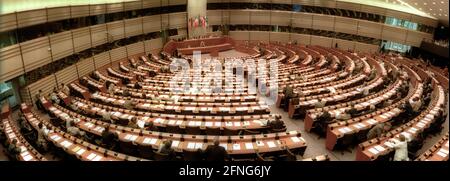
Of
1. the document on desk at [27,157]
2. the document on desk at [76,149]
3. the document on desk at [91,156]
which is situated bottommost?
the document on desk at [27,157]

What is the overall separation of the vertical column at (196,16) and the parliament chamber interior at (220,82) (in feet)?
0.39

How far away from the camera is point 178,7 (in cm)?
3012

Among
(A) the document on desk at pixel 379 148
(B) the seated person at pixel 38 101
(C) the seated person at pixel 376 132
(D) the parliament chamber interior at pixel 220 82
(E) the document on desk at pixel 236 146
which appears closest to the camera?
(A) the document on desk at pixel 379 148

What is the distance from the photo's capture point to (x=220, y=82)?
690 inches

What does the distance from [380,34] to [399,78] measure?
1260 centimetres

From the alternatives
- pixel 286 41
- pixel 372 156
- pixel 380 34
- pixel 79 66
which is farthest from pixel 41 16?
pixel 380 34

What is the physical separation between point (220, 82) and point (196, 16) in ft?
52.0

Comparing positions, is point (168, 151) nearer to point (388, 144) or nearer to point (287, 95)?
point (388, 144)

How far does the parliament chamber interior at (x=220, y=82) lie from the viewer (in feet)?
32.5

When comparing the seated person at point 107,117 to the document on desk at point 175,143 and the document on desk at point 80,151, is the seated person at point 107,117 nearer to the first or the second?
the document on desk at point 80,151

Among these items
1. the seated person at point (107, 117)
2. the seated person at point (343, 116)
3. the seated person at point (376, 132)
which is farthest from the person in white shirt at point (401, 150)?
the seated person at point (107, 117)

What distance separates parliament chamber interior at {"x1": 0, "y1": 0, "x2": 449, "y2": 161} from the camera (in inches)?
390

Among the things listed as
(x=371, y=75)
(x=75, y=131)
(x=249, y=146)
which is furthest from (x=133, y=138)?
(x=371, y=75)
